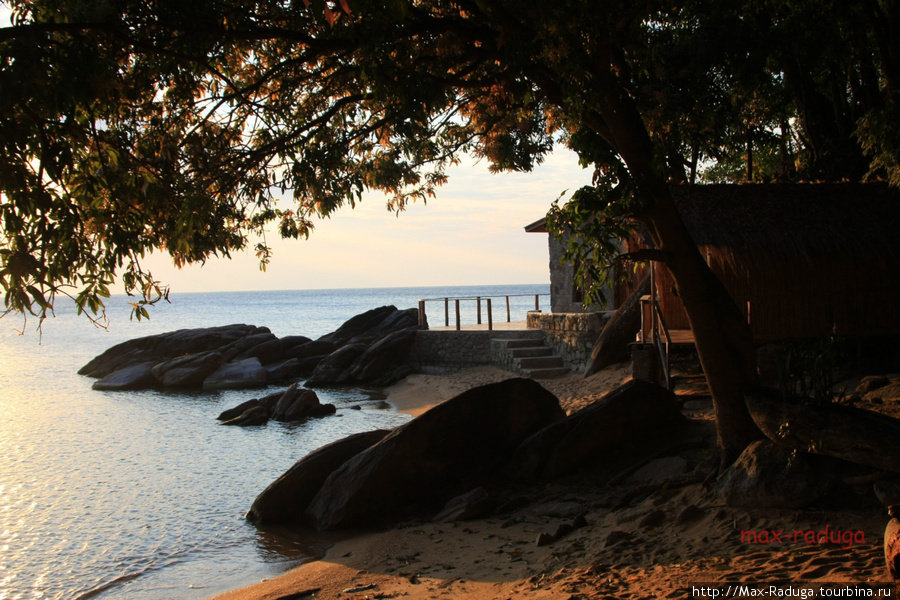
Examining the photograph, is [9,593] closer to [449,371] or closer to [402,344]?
[449,371]

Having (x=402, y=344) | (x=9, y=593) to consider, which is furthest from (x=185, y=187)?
(x=402, y=344)

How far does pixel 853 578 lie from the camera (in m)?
4.03

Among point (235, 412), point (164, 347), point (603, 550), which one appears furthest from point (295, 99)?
point (164, 347)

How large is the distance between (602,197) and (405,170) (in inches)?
187

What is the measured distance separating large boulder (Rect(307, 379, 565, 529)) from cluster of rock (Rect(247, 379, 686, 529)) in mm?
13

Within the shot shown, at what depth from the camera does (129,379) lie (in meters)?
26.6

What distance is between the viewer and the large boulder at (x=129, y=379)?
85.5 ft

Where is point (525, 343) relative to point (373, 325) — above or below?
below

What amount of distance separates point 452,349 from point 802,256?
13162 mm

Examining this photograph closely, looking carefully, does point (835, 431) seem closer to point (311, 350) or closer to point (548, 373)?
point (548, 373)

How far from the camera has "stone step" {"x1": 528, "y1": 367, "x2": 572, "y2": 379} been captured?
56.2 ft

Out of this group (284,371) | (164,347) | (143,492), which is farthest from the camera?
(164,347)

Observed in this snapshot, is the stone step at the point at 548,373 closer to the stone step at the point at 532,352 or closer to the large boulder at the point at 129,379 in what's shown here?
the stone step at the point at 532,352

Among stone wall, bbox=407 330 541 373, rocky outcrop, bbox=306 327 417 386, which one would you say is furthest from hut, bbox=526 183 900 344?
rocky outcrop, bbox=306 327 417 386
